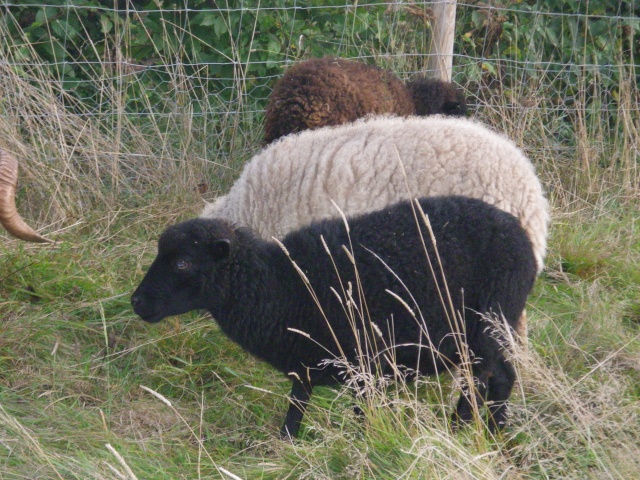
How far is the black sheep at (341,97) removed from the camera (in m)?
5.36

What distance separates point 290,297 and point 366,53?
12.0 feet

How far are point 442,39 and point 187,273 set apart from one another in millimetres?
3451

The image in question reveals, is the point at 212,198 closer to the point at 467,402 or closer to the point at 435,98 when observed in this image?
the point at 435,98

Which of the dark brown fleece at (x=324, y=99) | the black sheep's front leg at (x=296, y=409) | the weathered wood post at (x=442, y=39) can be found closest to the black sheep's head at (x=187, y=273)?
the black sheep's front leg at (x=296, y=409)

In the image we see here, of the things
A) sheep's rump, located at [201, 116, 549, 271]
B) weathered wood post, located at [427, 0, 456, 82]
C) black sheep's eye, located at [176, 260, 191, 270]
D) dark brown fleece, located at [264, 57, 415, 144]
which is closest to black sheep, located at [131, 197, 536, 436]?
black sheep's eye, located at [176, 260, 191, 270]

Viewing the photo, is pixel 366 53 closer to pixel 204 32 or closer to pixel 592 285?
pixel 204 32

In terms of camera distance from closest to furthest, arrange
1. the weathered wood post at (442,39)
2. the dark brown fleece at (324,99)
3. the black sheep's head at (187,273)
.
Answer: the black sheep's head at (187,273), the dark brown fleece at (324,99), the weathered wood post at (442,39)

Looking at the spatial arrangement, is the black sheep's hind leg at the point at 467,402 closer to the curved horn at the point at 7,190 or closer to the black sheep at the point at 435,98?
the curved horn at the point at 7,190

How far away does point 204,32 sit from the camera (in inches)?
271

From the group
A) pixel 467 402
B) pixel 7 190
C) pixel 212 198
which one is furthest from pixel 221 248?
pixel 212 198

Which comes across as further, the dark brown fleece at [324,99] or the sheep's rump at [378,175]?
the dark brown fleece at [324,99]

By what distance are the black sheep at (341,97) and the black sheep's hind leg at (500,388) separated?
2.15 m

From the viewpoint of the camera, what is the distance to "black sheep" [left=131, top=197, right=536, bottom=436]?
12.1ft

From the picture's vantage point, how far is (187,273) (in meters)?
3.81
